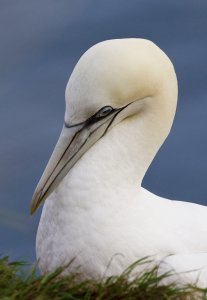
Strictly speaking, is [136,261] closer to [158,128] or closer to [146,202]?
[146,202]

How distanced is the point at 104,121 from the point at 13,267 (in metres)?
1.43

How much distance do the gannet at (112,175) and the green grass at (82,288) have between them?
1.87ft

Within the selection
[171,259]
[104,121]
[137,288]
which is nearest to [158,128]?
[104,121]

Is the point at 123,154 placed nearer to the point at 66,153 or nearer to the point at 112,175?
the point at 112,175

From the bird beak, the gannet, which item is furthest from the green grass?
the bird beak

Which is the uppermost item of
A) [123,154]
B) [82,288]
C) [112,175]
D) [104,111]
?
[104,111]

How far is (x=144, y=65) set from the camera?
7418mm

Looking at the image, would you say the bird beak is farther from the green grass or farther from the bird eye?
the green grass

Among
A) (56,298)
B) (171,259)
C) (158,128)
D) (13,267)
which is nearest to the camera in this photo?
(56,298)

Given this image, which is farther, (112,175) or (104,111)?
(112,175)

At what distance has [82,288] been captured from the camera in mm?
6301

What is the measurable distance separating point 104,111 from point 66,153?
0.50 meters

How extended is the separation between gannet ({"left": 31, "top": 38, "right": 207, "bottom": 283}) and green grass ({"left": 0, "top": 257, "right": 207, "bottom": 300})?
1.87 ft

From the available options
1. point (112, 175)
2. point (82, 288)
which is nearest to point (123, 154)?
point (112, 175)
